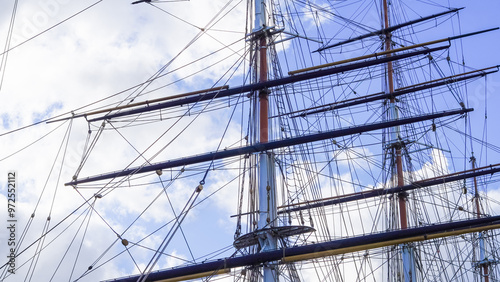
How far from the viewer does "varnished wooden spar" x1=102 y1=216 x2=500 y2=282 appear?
20.7m

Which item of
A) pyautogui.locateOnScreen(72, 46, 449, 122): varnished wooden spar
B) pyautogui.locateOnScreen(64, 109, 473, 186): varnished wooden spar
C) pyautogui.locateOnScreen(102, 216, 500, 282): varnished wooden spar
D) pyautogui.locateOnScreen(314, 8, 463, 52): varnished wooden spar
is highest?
pyautogui.locateOnScreen(314, 8, 463, 52): varnished wooden spar

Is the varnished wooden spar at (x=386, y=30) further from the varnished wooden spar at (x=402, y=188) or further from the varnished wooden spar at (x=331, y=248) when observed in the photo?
the varnished wooden spar at (x=331, y=248)

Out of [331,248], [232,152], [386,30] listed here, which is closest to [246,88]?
[232,152]

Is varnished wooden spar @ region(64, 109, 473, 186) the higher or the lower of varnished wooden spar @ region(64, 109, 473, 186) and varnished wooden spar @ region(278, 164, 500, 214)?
the lower

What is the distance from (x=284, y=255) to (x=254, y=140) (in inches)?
184

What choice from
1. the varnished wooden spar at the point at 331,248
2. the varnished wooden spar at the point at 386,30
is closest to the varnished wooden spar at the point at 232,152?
the varnished wooden spar at the point at 331,248

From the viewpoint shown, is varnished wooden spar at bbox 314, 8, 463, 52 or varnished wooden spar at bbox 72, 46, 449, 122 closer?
varnished wooden spar at bbox 72, 46, 449, 122

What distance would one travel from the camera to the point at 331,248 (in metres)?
20.9

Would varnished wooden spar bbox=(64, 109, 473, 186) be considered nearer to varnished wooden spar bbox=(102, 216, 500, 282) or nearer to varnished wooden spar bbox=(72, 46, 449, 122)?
varnished wooden spar bbox=(72, 46, 449, 122)

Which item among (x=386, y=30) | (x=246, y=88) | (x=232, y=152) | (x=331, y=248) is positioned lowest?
(x=331, y=248)

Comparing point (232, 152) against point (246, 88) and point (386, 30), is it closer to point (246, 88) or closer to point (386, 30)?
point (246, 88)

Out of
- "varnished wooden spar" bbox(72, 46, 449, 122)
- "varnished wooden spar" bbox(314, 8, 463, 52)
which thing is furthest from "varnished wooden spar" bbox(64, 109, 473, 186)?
"varnished wooden spar" bbox(314, 8, 463, 52)

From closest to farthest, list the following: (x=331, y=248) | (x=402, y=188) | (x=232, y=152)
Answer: (x=331, y=248), (x=232, y=152), (x=402, y=188)

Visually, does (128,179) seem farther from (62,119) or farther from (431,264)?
(431,264)
